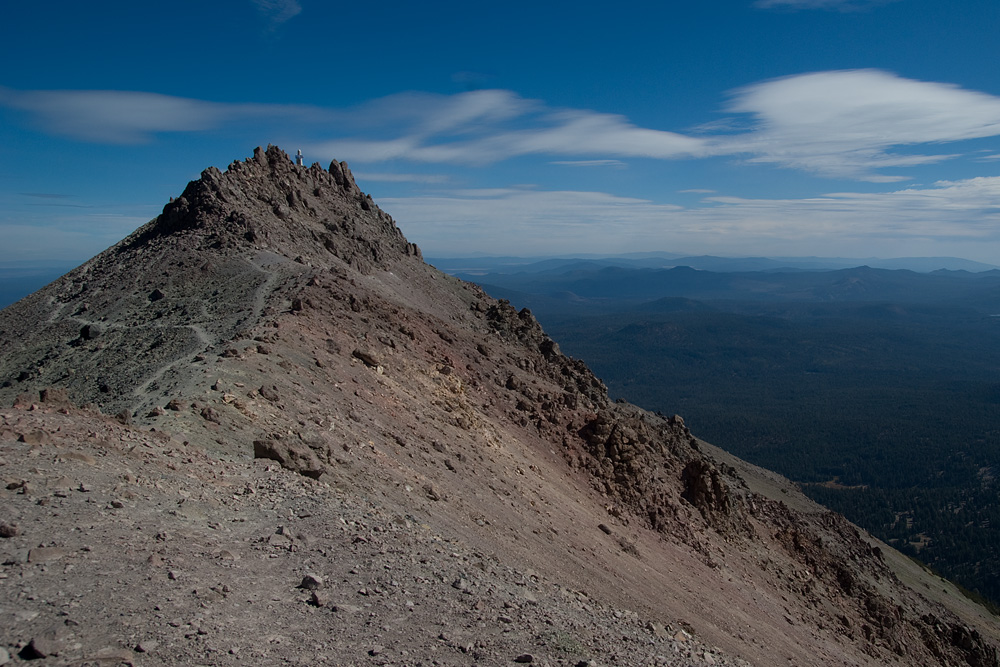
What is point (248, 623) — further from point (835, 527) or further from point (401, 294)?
point (835, 527)

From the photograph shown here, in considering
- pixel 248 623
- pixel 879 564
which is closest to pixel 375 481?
pixel 248 623

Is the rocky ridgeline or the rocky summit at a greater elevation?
the rocky ridgeline

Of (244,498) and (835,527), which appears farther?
(835,527)

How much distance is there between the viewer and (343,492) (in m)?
11.9

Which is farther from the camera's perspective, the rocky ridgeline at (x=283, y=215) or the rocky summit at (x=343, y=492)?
the rocky ridgeline at (x=283, y=215)

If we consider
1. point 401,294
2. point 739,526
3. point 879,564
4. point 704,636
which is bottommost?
point 879,564

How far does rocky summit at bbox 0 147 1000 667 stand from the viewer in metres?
7.69

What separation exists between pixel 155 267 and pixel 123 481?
1895 centimetres

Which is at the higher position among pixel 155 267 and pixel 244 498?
pixel 155 267

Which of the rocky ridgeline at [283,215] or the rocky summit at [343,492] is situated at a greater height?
the rocky ridgeline at [283,215]

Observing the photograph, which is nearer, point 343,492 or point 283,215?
point 343,492

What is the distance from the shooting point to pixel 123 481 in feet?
31.2

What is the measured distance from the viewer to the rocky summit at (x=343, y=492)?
25.2ft

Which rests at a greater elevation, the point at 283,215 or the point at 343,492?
the point at 283,215
